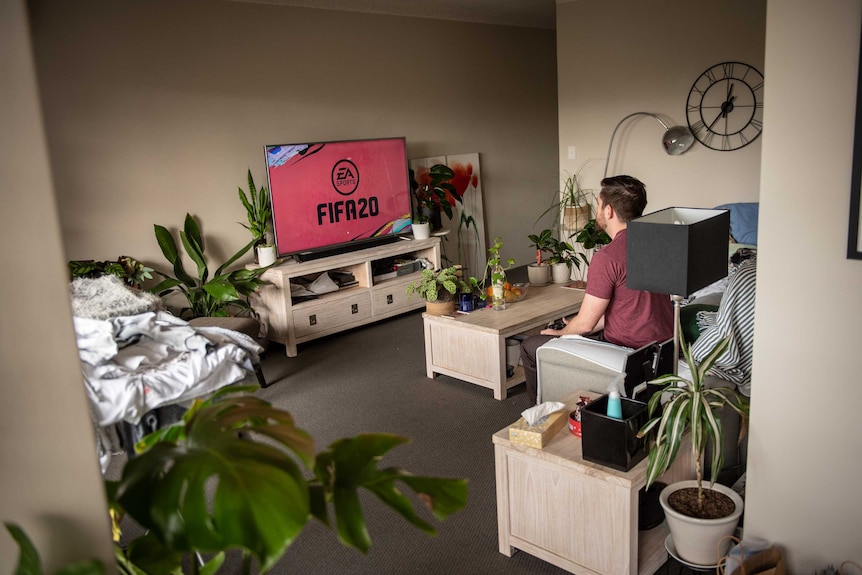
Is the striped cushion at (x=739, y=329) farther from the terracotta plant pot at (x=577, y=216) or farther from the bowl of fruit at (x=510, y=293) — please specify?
the terracotta plant pot at (x=577, y=216)

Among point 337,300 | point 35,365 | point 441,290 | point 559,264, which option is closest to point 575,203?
point 559,264

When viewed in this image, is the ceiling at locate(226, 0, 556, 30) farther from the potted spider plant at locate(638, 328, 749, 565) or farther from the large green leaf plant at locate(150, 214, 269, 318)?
the potted spider plant at locate(638, 328, 749, 565)

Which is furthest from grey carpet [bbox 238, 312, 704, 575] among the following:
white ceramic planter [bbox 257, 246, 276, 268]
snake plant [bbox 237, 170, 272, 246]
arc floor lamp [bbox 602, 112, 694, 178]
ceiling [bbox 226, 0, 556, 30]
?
ceiling [bbox 226, 0, 556, 30]

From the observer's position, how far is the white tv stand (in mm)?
4793

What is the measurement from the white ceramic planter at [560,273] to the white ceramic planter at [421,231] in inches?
57.0

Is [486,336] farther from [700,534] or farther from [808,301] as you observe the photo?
[808,301]

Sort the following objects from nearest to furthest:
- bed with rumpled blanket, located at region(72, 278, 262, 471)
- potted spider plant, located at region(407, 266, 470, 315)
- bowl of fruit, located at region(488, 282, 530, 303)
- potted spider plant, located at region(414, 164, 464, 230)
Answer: bed with rumpled blanket, located at region(72, 278, 262, 471)
potted spider plant, located at region(407, 266, 470, 315)
bowl of fruit, located at region(488, 282, 530, 303)
potted spider plant, located at region(414, 164, 464, 230)

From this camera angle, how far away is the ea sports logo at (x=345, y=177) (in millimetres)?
5242

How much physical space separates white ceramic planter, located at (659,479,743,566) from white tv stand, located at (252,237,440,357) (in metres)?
3.14

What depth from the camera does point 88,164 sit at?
4328 millimetres

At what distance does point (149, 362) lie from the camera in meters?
2.82

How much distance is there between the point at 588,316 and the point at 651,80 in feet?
9.95

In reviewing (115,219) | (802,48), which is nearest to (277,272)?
(115,219)

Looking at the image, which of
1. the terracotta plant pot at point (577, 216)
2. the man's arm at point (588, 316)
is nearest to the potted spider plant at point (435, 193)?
the terracotta plant pot at point (577, 216)
